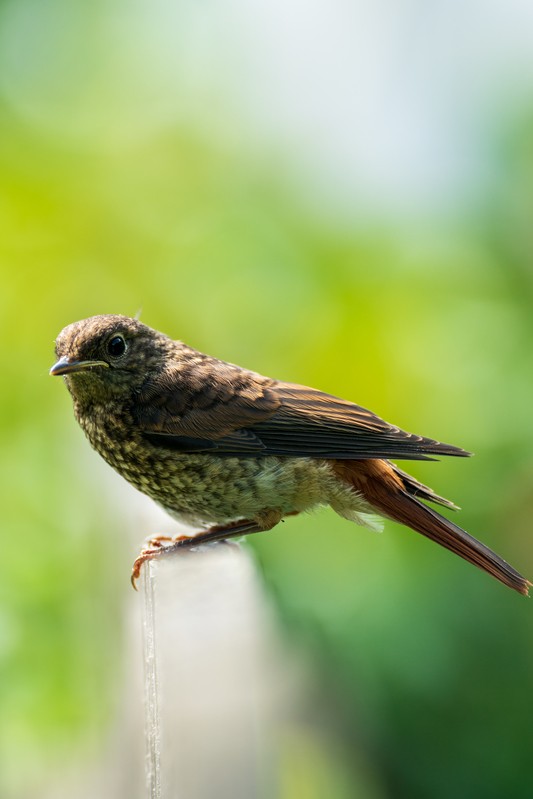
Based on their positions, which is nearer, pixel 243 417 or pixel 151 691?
pixel 151 691

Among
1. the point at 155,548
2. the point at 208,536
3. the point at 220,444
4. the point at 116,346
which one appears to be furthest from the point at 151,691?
the point at 116,346

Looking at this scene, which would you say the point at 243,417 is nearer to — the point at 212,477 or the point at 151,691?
the point at 212,477

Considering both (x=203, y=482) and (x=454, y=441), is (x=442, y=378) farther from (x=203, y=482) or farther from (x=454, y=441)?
(x=203, y=482)

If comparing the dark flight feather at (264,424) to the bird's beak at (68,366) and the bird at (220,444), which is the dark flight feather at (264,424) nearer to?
the bird at (220,444)

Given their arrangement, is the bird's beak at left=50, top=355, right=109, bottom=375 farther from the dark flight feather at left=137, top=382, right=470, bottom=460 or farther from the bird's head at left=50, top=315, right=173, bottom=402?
the dark flight feather at left=137, top=382, right=470, bottom=460

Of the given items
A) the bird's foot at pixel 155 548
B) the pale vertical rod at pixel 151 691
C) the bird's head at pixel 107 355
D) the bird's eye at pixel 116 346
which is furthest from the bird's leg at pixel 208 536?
the pale vertical rod at pixel 151 691

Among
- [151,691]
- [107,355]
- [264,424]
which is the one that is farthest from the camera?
[264,424]
